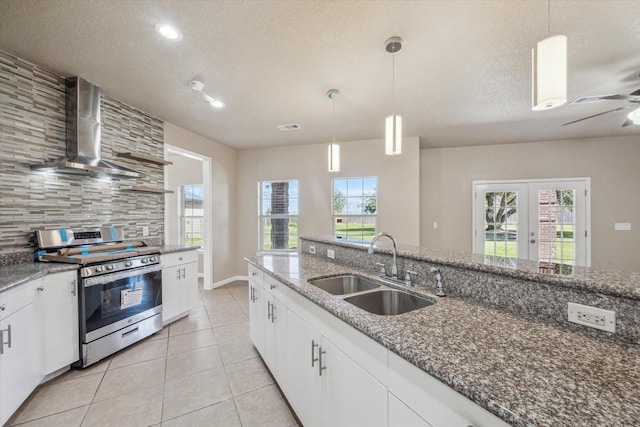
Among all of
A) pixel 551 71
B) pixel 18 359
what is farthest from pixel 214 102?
pixel 551 71

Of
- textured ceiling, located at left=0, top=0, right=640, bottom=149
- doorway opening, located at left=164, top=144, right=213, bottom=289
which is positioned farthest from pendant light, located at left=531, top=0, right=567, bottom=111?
doorway opening, located at left=164, top=144, right=213, bottom=289

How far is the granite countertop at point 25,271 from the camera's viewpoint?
169cm

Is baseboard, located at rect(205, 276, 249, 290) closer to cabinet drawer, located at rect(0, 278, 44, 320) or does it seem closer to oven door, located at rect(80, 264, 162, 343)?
oven door, located at rect(80, 264, 162, 343)

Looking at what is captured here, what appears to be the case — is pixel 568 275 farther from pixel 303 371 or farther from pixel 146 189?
pixel 146 189

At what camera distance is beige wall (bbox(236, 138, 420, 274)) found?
461cm

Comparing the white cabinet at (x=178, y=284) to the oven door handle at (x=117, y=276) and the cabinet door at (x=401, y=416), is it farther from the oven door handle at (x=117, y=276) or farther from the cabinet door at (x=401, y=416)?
the cabinet door at (x=401, y=416)

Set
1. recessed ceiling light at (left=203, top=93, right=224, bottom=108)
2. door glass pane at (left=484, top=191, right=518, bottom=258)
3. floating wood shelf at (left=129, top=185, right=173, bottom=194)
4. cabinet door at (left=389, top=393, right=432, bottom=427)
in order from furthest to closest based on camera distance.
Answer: door glass pane at (left=484, top=191, right=518, bottom=258) → floating wood shelf at (left=129, top=185, right=173, bottom=194) → recessed ceiling light at (left=203, top=93, right=224, bottom=108) → cabinet door at (left=389, top=393, right=432, bottom=427)

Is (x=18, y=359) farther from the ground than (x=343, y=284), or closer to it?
closer to it

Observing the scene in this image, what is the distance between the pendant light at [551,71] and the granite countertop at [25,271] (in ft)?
10.2

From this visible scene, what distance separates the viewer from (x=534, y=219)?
4.87 metres

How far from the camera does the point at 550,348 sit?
856mm

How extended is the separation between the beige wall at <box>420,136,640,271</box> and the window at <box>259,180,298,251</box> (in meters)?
2.64

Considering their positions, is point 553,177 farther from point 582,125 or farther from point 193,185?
point 193,185

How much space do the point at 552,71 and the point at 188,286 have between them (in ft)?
12.7
